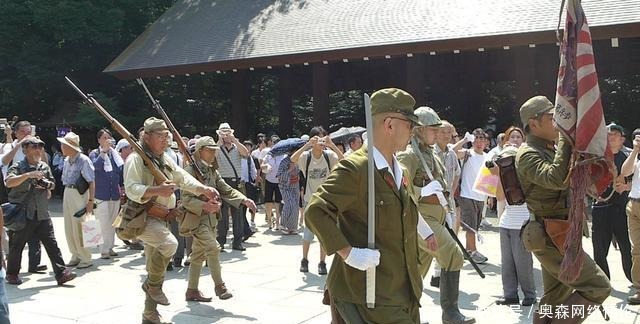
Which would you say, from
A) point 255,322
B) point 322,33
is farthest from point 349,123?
point 255,322

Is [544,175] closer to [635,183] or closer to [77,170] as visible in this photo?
[635,183]

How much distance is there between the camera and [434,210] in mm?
5949

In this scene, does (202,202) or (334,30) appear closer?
(202,202)

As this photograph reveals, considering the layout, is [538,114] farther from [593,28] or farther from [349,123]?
[349,123]

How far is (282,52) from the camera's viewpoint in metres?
17.5

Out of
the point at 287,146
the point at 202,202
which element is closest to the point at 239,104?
the point at 287,146

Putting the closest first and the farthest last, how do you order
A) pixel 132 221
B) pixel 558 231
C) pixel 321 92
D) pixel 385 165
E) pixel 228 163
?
pixel 385 165
pixel 558 231
pixel 132 221
pixel 228 163
pixel 321 92

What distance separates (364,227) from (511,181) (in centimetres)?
160

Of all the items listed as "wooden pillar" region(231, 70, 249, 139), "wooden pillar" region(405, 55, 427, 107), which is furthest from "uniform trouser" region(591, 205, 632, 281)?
"wooden pillar" region(231, 70, 249, 139)

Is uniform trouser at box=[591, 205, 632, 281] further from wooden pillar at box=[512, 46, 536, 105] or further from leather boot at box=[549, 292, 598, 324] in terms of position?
wooden pillar at box=[512, 46, 536, 105]

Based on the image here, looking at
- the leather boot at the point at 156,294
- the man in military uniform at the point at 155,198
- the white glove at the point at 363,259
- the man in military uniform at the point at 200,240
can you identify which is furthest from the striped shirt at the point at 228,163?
the white glove at the point at 363,259

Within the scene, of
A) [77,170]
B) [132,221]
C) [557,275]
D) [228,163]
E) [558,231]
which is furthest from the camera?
[228,163]

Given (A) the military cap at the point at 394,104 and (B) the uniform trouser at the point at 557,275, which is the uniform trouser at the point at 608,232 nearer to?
(B) the uniform trouser at the point at 557,275

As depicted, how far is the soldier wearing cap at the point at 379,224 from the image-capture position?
11.1ft
